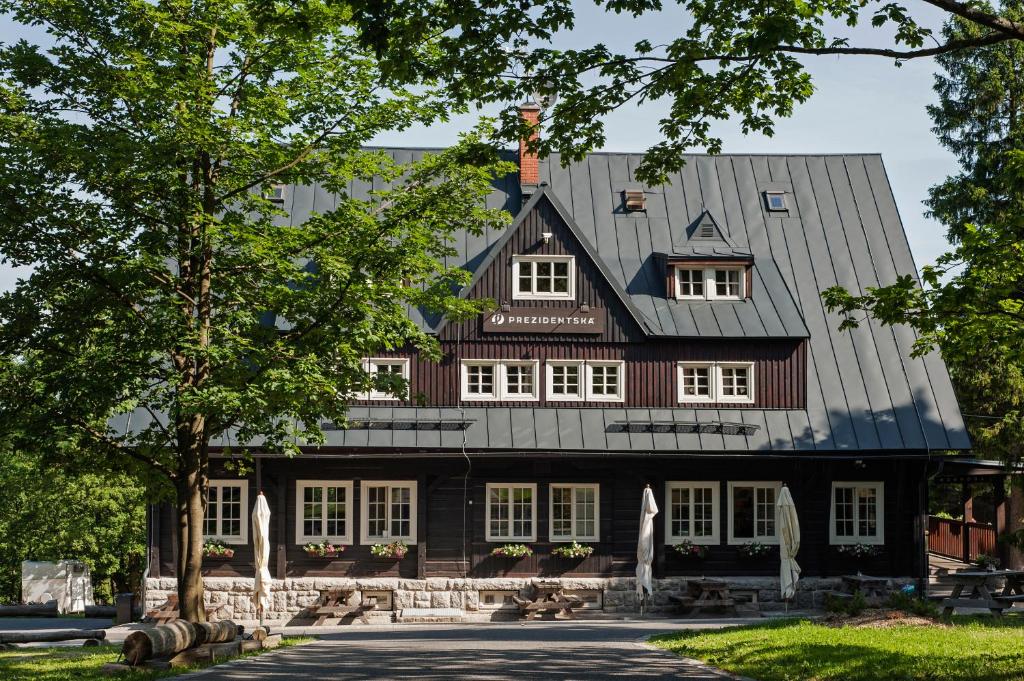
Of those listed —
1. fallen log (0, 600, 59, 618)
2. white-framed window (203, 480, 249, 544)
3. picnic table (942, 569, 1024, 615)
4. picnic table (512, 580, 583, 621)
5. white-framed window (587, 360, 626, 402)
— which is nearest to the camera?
picnic table (942, 569, 1024, 615)

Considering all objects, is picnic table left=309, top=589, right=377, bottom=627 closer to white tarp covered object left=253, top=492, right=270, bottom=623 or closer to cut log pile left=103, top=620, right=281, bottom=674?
white tarp covered object left=253, top=492, right=270, bottom=623

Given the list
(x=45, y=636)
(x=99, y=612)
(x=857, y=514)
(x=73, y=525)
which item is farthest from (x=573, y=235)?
(x=73, y=525)

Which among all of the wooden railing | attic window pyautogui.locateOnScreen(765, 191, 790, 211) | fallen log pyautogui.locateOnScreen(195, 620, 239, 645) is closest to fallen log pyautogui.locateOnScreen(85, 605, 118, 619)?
fallen log pyautogui.locateOnScreen(195, 620, 239, 645)

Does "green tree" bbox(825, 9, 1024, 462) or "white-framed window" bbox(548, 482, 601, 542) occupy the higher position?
"green tree" bbox(825, 9, 1024, 462)

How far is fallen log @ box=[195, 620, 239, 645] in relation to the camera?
60.0 ft

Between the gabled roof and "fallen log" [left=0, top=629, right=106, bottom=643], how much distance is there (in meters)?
10.9

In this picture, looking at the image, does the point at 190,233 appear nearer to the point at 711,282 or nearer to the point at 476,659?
the point at 476,659

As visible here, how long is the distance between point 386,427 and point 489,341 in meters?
3.22

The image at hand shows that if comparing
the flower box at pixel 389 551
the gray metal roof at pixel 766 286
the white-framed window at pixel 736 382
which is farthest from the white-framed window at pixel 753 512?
the flower box at pixel 389 551

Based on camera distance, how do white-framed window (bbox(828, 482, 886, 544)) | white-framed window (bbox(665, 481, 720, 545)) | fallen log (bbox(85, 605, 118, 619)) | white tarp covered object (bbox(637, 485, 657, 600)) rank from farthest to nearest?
1. fallen log (bbox(85, 605, 118, 619))
2. white-framed window (bbox(828, 482, 886, 544))
3. white-framed window (bbox(665, 481, 720, 545))
4. white tarp covered object (bbox(637, 485, 657, 600))

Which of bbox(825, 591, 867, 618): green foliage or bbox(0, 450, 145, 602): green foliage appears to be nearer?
bbox(825, 591, 867, 618): green foliage

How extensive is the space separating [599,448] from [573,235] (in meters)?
5.25

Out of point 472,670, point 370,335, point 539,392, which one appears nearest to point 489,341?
point 539,392

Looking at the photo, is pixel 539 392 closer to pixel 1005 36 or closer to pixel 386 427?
pixel 386 427
